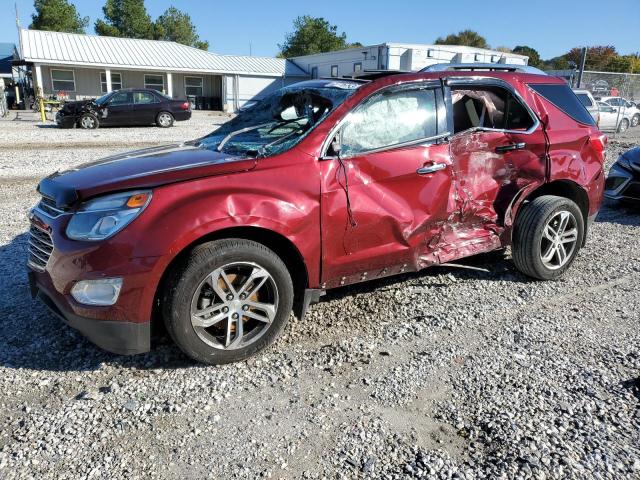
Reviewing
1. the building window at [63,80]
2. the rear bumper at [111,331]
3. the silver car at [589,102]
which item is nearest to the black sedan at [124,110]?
the building window at [63,80]

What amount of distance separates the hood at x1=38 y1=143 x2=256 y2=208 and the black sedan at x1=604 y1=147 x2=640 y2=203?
21.3ft

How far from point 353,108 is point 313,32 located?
62499mm

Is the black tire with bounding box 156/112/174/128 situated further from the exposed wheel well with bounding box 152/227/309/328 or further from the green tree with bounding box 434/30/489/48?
the green tree with bounding box 434/30/489/48

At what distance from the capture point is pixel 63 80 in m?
Result: 31.6

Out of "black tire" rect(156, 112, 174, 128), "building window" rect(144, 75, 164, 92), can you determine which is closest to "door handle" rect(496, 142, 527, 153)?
"black tire" rect(156, 112, 174, 128)

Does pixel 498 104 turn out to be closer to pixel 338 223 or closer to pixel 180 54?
pixel 338 223

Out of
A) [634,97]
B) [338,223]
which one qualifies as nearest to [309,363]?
[338,223]

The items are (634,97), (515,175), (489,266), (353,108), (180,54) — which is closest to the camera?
(353,108)

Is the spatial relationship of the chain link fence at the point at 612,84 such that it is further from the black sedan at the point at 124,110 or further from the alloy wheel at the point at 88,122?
the alloy wheel at the point at 88,122

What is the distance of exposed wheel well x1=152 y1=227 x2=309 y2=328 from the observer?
3117 millimetres

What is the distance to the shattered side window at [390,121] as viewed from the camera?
3.66m

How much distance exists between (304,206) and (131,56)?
34229 millimetres

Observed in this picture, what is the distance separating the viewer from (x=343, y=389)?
10.3 ft

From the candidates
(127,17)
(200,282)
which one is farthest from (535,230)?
(127,17)
